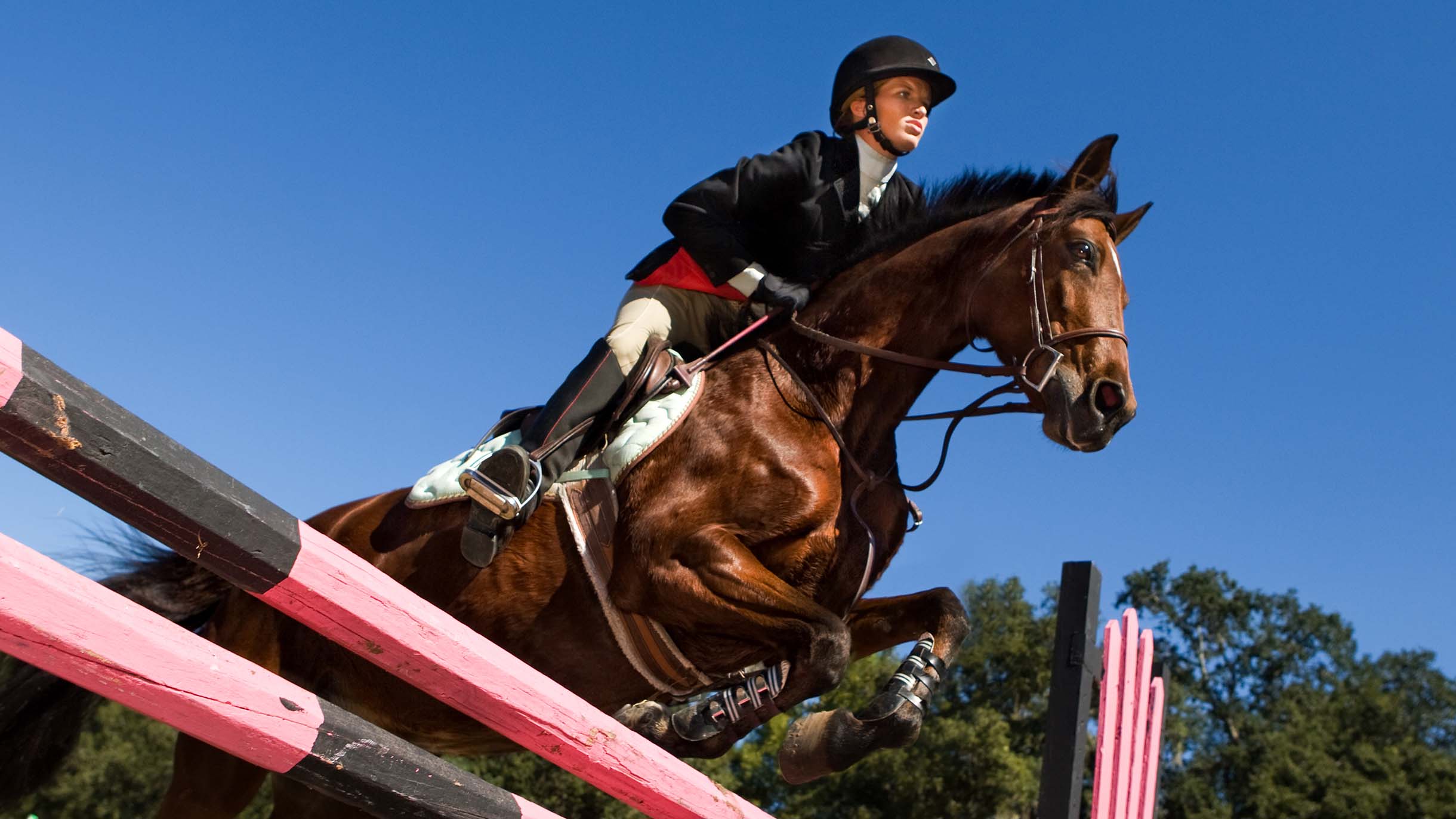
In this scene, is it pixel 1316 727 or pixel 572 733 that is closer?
pixel 572 733

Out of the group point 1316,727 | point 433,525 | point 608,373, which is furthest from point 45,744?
point 1316,727

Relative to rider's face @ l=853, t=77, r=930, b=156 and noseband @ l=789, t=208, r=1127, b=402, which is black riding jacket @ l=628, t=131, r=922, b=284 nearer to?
rider's face @ l=853, t=77, r=930, b=156

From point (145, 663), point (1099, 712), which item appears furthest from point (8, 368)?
point (1099, 712)

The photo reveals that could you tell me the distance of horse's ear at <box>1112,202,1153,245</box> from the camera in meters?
4.19

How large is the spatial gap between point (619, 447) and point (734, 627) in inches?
29.3

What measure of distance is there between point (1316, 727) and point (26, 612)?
42.8m

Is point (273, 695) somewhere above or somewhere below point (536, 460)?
below

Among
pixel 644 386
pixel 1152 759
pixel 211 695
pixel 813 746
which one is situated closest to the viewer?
pixel 211 695

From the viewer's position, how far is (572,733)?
2605mm

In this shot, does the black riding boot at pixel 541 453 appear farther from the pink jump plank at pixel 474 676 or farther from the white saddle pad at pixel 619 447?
the pink jump plank at pixel 474 676

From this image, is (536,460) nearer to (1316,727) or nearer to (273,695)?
(273,695)

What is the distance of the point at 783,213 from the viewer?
14.6 ft

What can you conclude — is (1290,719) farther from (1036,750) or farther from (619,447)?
(619,447)

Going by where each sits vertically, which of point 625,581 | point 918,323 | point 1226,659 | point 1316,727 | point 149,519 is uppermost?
point 1226,659
